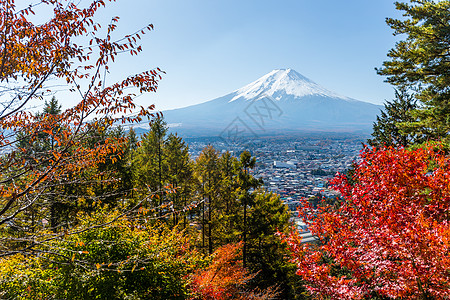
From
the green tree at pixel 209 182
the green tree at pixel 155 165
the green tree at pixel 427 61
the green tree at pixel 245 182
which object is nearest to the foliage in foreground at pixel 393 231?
the green tree at pixel 427 61

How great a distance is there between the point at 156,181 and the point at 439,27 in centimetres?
1777

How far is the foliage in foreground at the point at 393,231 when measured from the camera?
17.5ft

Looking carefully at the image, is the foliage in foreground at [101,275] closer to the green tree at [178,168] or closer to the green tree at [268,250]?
the green tree at [268,250]

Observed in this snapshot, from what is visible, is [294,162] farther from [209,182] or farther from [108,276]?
[108,276]

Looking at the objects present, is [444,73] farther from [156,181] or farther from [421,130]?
[156,181]

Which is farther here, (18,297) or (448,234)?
(18,297)

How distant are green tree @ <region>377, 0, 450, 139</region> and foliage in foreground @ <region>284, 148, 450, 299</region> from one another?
347 centimetres

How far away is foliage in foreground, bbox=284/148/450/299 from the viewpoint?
5.32 meters

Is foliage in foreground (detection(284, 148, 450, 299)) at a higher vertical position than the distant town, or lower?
higher

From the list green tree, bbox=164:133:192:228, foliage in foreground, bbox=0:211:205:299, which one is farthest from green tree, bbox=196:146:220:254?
foliage in foreground, bbox=0:211:205:299

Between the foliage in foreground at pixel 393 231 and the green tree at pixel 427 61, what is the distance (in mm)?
3466

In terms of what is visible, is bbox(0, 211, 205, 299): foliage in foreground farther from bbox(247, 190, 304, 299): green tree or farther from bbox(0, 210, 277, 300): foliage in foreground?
bbox(247, 190, 304, 299): green tree

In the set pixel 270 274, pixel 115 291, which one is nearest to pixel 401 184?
pixel 115 291

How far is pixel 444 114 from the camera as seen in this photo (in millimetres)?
10148
